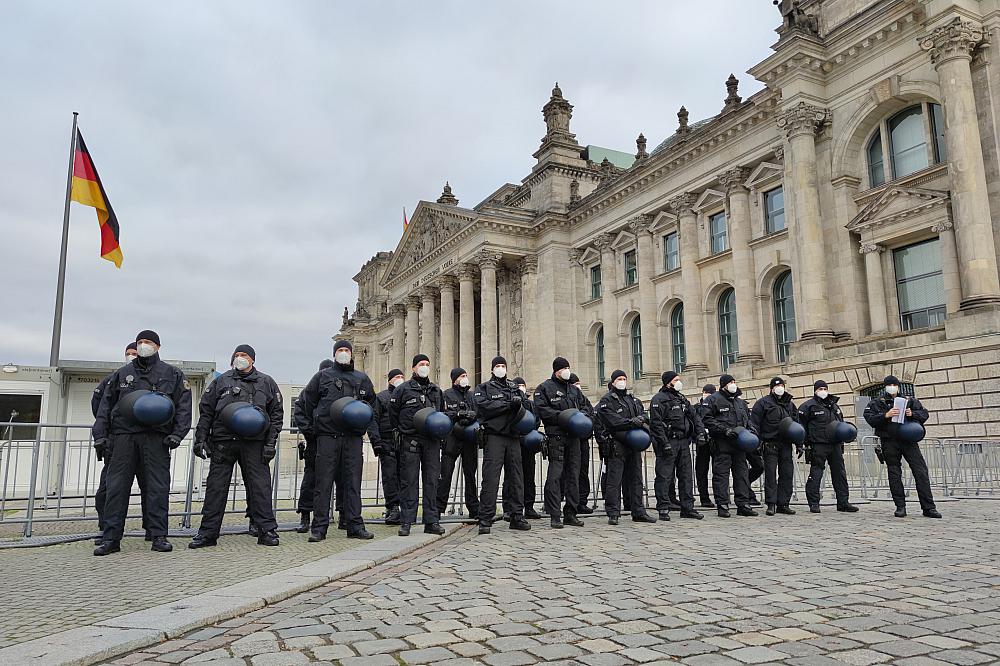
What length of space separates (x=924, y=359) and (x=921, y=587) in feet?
53.5

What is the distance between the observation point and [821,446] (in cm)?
1197

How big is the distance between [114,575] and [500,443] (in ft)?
15.4

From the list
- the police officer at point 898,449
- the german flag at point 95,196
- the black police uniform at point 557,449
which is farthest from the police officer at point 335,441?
the german flag at point 95,196

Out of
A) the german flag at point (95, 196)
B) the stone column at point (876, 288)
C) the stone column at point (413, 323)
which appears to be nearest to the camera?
the german flag at point (95, 196)

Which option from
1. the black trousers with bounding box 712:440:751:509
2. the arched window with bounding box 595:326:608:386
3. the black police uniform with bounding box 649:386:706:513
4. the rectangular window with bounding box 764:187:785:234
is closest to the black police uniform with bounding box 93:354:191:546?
the black police uniform with bounding box 649:386:706:513

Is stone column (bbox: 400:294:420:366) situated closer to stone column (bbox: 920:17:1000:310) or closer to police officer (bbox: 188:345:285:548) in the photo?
stone column (bbox: 920:17:1000:310)

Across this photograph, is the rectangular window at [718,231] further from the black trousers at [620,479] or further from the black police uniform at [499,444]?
A: the black police uniform at [499,444]

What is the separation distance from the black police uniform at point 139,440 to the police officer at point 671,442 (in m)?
6.41

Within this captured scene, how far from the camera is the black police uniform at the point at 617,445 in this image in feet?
33.8

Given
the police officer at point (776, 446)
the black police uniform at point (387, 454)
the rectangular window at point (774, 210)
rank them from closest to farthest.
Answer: the black police uniform at point (387, 454) < the police officer at point (776, 446) < the rectangular window at point (774, 210)

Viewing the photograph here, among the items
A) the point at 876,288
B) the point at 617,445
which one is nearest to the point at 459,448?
the point at 617,445

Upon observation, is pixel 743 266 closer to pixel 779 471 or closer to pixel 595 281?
pixel 595 281

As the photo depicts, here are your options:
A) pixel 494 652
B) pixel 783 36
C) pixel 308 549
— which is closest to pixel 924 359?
pixel 783 36

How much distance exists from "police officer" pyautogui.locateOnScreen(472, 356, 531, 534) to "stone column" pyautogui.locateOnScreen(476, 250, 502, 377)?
1203 inches
